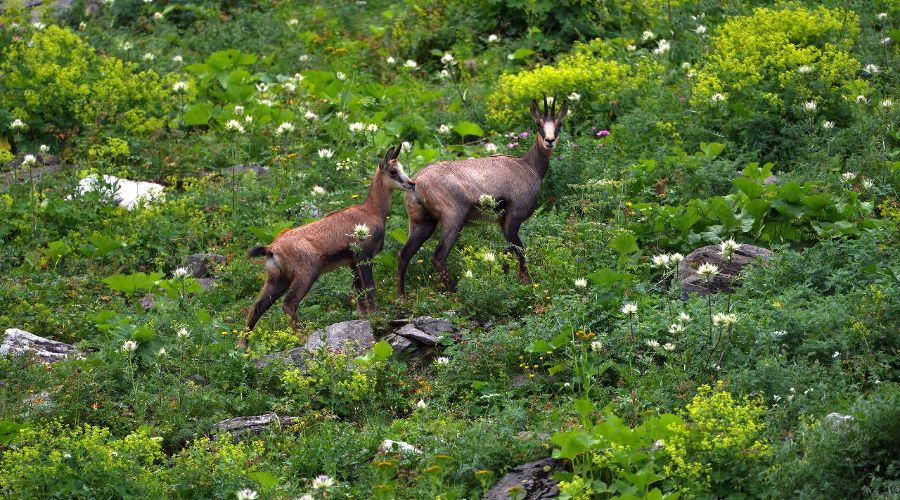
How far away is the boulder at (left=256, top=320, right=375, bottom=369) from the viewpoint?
10008 mm

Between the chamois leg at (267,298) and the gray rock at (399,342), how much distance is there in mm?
1068

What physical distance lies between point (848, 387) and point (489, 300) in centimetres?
346

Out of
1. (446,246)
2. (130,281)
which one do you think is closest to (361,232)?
(446,246)

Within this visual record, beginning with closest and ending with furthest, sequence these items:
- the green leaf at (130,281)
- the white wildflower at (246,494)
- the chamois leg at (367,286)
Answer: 1. the white wildflower at (246,494)
2. the chamois leg at (367,286)
3. the green leaf at (130,281)

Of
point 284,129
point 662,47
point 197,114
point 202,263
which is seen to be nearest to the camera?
point 202,263

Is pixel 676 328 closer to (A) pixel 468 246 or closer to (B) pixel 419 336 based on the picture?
(B) pixel 419 336

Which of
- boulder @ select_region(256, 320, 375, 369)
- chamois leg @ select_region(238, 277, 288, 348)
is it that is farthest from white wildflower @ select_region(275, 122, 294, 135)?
boulder @ select_region(256, 320, 375, 369)

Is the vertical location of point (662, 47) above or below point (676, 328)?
below

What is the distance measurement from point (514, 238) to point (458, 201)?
673 millimetres

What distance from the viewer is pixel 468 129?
14656mm

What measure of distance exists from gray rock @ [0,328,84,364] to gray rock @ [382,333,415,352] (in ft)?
8.77

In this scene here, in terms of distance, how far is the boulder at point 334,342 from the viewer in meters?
10.0

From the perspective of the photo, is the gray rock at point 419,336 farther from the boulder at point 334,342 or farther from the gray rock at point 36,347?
the gray rock at point 36,347

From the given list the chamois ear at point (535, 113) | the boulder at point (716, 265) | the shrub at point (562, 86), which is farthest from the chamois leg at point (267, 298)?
the shrub at point (562, 86)
